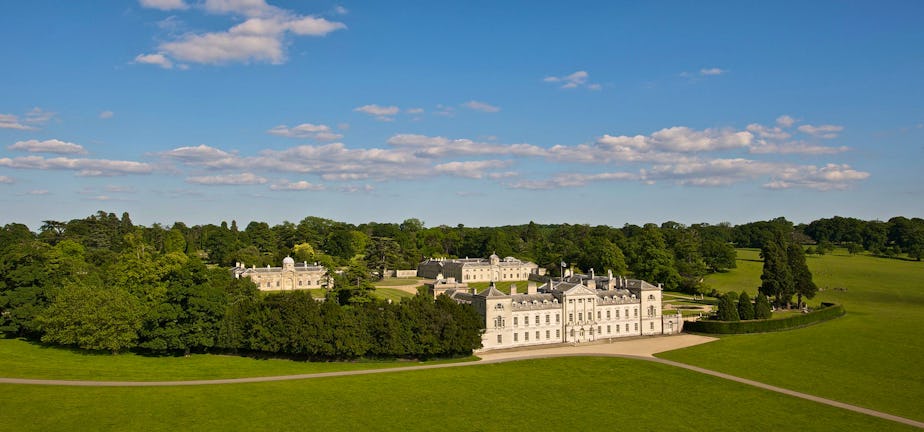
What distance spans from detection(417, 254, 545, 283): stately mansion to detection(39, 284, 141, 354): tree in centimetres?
6007

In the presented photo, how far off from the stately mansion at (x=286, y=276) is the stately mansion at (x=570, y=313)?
38.2 m

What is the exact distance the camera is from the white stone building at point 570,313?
59219 mm

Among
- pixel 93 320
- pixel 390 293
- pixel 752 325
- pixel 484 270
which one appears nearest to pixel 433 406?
pixel 93 320

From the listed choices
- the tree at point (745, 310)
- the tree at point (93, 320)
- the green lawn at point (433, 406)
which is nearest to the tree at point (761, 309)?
the tree at point (745, 310)

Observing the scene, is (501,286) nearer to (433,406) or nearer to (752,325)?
Result: (752,325)

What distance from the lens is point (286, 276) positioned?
9638cm

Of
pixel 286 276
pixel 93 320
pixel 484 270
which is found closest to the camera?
pixel 93 320

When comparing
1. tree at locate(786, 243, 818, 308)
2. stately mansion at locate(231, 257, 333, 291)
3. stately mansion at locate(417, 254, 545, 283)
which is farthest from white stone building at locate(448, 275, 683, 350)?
stately mansion at locate(417, 254, 545, 283)

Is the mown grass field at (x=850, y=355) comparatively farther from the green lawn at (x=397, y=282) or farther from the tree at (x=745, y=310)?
the green lawn at (x=397, y=282)

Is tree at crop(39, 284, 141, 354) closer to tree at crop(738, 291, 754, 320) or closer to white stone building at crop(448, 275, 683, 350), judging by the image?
white stone building at crop(448, 275, 683, 350)

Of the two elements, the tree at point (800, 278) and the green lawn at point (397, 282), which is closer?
the tree at point (800, 278)

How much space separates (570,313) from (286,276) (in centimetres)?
4966

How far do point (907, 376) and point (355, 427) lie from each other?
138ft

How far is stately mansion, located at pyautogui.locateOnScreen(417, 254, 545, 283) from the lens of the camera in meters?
110
